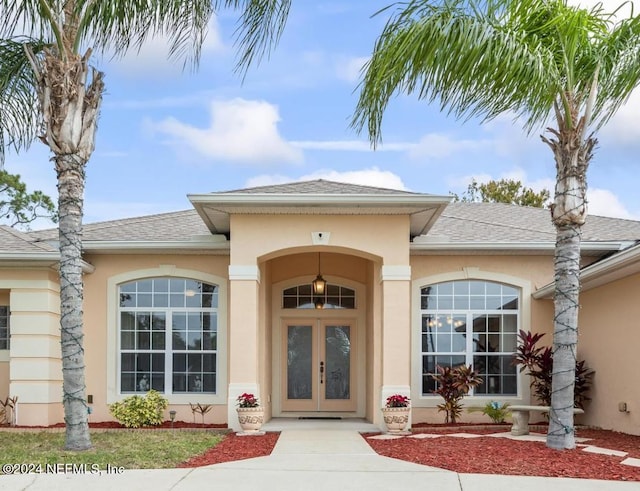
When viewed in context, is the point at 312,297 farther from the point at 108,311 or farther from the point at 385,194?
the point at 385,194

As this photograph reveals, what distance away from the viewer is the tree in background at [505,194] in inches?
1479

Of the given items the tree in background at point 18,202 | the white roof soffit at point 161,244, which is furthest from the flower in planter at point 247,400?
the tree in background at point 18,202

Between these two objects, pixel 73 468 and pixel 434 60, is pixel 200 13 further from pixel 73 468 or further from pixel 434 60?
pixel 73 468

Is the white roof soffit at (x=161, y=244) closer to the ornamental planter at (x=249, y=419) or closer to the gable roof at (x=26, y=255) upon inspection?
the gable roof at (x=26, y=255)

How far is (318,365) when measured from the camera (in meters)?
17.7

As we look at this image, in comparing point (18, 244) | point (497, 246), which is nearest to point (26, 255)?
point (18, 244)

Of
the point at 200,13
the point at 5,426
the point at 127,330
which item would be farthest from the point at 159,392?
the point at 200,13

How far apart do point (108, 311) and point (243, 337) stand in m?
3.35

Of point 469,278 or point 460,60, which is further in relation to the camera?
point 469,278

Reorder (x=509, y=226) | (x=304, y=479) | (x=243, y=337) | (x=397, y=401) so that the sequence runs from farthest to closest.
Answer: (x=509, y=226)
(x=243, y=337)
(x=397, y=401)
(x=304, y=479)

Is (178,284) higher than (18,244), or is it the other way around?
(18,244)

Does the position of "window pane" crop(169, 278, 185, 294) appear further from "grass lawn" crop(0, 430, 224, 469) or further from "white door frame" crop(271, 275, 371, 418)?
"grass lawn" crop(0, 430, 224, 469)

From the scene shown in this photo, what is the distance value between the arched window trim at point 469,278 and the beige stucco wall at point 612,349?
43.7 inches

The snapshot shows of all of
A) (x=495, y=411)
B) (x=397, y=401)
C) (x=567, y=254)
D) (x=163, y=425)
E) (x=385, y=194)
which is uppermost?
(x=385, y=194)
